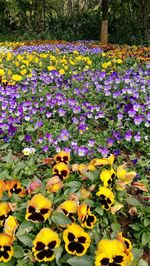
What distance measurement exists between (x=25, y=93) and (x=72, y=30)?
472 inches

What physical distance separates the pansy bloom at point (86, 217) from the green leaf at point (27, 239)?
27 centimetres

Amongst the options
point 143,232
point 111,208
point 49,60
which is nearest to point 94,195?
point 111,208

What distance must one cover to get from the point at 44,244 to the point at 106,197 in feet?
1.64

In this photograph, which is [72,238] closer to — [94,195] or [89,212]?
[89,212]

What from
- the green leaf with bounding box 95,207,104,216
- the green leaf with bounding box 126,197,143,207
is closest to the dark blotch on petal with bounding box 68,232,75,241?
the green leaf with bounding box 95,207,104,216

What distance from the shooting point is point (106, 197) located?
8.45ft

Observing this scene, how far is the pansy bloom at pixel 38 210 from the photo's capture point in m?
2.38

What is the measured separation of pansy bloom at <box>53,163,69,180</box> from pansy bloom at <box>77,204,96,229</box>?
0.41m

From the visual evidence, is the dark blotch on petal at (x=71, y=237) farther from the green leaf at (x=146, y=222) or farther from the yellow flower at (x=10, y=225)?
the green leaf at (x=146, y=222)

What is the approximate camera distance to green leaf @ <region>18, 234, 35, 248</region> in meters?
2.35

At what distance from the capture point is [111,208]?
262 centimetres

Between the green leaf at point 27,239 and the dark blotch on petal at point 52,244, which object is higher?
the dark blotch on petal at point 52,244

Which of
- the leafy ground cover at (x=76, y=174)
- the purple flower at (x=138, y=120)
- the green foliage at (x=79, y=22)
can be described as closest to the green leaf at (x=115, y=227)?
the leafy ground cover at (x=76, y=174)

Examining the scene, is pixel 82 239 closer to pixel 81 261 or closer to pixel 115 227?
pixel 81 261
